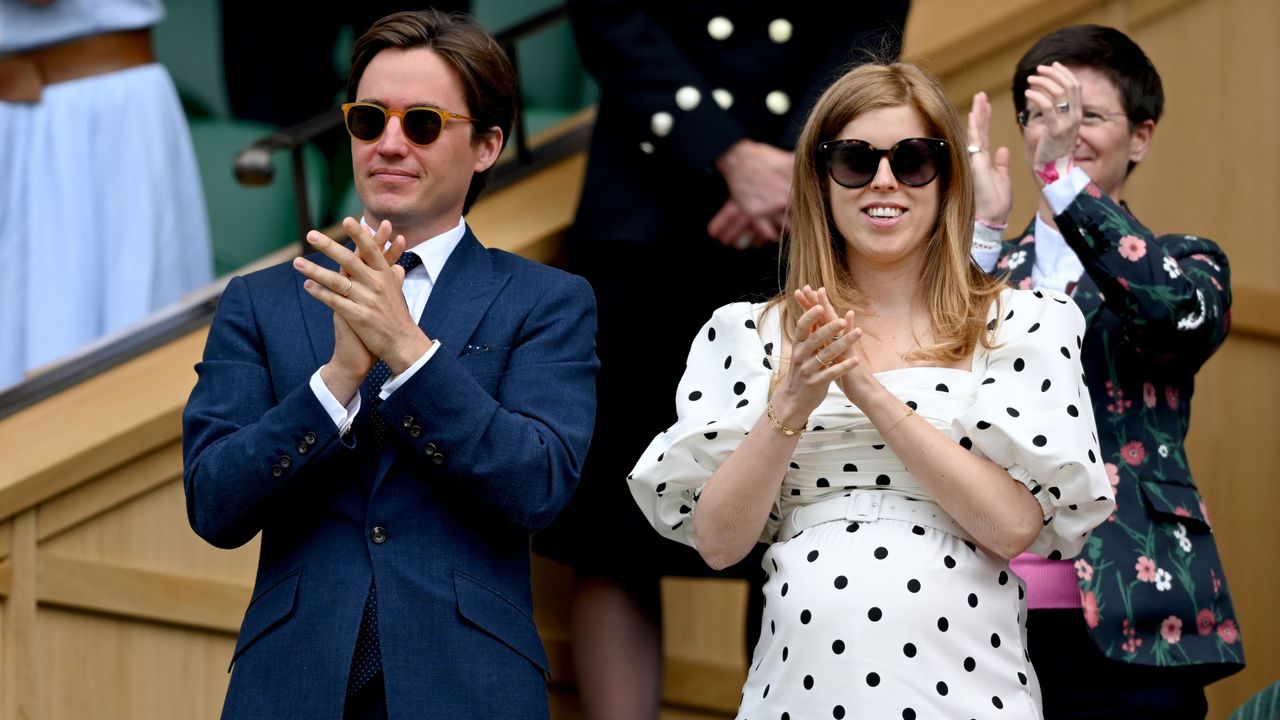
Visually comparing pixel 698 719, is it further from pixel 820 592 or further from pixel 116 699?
pixel 820 592

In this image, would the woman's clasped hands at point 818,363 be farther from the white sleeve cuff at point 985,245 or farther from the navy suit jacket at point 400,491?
the white sleeve cuff at point 985,245

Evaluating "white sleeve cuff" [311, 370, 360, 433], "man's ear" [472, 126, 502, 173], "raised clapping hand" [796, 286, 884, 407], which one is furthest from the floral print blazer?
"white sleeve cuff" [311, 370, 360, 433]

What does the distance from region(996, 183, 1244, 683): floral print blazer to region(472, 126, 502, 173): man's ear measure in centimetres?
90

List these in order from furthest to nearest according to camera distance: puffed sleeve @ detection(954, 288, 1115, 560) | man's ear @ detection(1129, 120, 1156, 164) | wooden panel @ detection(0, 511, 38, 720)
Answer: wooden panel @ detection(0, 511, 38, 720) → man's ear @ detection(1129, 120, 1156, 164) → puffed sleeve @ detection(954, 288, 1115, 560)

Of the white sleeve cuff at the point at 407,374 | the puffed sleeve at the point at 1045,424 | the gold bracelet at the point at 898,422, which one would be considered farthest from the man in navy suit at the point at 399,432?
the puffed sleeve at the point at 1045,424

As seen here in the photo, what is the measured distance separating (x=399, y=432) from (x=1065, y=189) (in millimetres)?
1250

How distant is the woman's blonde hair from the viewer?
9.16 feet

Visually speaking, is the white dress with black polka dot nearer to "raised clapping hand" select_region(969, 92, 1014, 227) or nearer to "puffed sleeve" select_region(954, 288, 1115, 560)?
"puffed sleeve" select_region(954, 288, 1115, 560)

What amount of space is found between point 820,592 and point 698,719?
1714 mm

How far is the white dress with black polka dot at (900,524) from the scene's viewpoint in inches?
101

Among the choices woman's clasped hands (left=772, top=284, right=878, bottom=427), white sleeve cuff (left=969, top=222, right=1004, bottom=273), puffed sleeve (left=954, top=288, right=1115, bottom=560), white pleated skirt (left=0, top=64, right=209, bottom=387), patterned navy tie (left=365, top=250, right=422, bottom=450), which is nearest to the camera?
woman's clasped hands (left=772, top=284, right=878, bottom=427)

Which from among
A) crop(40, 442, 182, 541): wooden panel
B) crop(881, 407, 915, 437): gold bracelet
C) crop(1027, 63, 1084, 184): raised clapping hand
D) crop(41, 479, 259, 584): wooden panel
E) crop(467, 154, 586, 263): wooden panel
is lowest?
crop(41, 479, 259, 584): wooden panel

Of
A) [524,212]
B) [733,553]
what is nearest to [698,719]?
[524,212]

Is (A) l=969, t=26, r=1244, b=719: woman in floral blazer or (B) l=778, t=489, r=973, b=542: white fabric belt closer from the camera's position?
(B) l=778, t=489, r=973, b=542: white fabric belt
